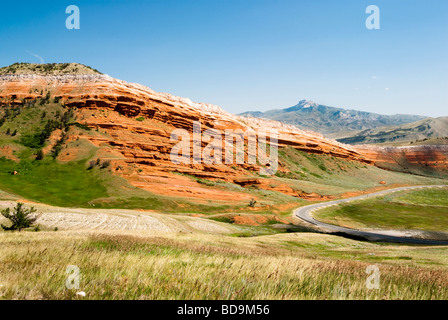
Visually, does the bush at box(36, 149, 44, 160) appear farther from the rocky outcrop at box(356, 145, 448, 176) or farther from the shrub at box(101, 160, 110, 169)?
the rocky outcrop at box(356, 145, 448, 176)

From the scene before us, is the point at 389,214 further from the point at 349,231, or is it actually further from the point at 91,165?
the point at 91,165

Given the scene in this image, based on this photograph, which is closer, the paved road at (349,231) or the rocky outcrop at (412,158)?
the paved road at (349,231)

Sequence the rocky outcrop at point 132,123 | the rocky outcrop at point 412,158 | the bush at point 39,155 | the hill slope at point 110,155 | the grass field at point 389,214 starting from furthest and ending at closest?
the rocky outcrop at point 412,158
the rocky outcrop at point 132,123
the grass field at point 389,214
the bush at point 39,155
the hill slope at point 110,155

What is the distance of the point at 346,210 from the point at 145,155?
55954mm

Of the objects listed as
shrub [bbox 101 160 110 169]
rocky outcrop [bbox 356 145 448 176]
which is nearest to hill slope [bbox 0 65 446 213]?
shrub [bbox 101 160 110 169]

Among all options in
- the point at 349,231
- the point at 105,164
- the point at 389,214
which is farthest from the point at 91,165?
the point at 389,214

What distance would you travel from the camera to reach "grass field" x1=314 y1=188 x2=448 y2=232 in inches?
2367

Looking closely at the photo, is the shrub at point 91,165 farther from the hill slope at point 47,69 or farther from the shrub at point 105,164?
the hill slope at point 47,69

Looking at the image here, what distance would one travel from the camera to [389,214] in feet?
229

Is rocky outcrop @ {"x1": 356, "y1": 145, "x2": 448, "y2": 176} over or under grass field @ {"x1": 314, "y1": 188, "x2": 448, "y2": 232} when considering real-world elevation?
over

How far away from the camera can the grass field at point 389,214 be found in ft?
197

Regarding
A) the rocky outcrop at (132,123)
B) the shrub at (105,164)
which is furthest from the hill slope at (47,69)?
the shrub at (105,164)

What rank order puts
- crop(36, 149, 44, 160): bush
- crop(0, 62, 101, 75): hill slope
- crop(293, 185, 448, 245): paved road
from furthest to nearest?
crop(0, 62, 101, 75): hill slope → crop(36, 149, 44, 160): bush → crop(293, 185, 448, 245): paved road
